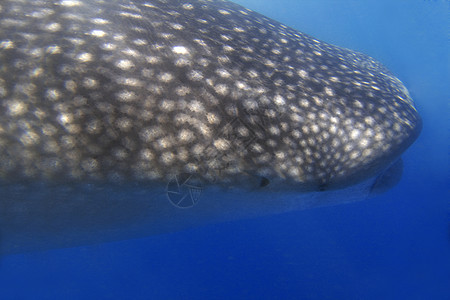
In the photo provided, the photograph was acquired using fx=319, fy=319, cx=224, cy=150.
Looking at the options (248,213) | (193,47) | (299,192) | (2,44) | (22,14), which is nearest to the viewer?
(2,44)

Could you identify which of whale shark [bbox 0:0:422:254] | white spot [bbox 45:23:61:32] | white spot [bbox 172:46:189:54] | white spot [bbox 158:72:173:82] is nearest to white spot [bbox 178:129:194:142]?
whale shark [bbox 0:0:422:254]

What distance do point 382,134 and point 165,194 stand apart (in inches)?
76.2

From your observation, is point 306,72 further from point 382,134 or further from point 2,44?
point 2,44

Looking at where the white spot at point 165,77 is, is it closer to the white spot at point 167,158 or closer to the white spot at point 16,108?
the white spot at point 167,158

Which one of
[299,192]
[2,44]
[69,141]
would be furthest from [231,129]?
[2,44]

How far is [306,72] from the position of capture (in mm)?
2928

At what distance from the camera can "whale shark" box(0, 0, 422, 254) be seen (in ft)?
6.78

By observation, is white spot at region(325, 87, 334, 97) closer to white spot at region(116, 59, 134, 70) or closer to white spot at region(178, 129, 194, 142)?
white spot at region(178, 129, 194, 142)

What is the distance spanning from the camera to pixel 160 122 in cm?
217

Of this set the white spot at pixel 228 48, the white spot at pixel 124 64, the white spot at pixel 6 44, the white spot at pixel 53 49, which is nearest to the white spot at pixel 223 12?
the white spot at pixel 228 48

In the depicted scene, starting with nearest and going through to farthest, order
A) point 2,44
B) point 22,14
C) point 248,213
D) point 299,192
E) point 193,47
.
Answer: point 2,44, point 22,14, point 193,47, point 299,192, point 248,213

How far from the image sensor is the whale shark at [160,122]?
2.07 m

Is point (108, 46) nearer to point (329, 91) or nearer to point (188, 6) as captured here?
point (188, 6)

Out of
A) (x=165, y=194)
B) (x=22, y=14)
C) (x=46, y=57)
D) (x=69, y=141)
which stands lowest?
(x=165, y=194)
